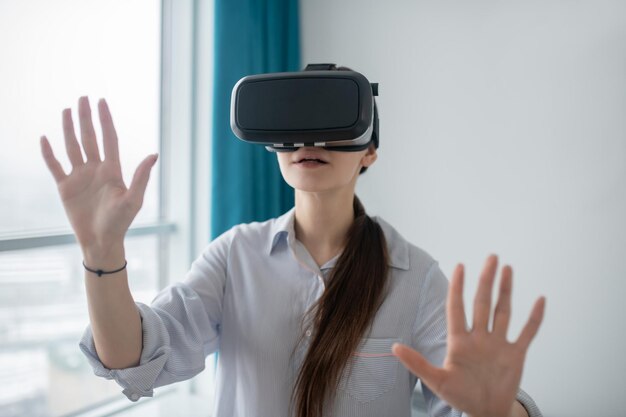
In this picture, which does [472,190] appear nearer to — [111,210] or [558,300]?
[558,300]

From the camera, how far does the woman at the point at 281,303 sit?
0.92m

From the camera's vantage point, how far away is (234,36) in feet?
6.98

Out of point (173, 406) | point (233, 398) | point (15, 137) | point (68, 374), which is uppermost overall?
point (15, 137)

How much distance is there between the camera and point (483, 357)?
2.59ft

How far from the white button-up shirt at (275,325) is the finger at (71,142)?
290 millimetres

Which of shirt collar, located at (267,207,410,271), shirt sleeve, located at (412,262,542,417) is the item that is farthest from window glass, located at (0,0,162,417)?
shirt sleeve, located at (412,262,542,417)

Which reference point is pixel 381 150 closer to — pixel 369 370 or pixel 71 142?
pixel 369 370

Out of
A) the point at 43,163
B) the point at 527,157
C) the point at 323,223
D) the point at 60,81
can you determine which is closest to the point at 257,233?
the point at 323,223

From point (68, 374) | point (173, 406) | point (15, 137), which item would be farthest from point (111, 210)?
point (173, 406)

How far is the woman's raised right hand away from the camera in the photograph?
35.5 inches

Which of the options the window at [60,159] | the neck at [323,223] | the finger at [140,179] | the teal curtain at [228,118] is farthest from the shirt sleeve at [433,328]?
the window at [60,159]

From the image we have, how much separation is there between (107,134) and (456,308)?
0.62 meters

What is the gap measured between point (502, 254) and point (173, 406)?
1395mm

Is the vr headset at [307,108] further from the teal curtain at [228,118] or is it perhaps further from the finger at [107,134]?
the teal curtain at [228,118]
